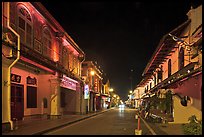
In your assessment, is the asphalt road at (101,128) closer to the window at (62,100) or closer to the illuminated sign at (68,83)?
the illuminated sign at (68,83)

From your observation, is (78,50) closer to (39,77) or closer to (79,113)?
(79,113)

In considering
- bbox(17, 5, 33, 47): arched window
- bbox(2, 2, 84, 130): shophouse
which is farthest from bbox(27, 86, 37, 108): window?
bbox(17, 5, 33, 47): arched window

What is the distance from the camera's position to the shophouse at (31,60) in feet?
51.0

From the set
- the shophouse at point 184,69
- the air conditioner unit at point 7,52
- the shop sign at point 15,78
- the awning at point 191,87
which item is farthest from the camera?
the shop sign at point 15,78

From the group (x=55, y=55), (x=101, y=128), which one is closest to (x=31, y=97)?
(x=55, y=55)

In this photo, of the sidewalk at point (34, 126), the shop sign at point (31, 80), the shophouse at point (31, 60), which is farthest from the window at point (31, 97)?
the sidewalk at point (34, 126)

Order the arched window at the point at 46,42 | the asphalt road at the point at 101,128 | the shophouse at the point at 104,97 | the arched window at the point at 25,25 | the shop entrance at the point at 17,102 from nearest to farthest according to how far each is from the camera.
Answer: the asphalt road at the point at 101,128 < the arched window at the point at 25,25 < the shop entrance at the point at 17,102 < the arched window at the point at 46,42 < the shophouse at the point at 104,97

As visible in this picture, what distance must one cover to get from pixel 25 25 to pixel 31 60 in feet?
10.5

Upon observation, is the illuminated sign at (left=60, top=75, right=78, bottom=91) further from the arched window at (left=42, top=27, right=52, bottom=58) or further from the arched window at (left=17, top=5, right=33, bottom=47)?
the arched window at (left=17, top=5, right=33, bottom=47)

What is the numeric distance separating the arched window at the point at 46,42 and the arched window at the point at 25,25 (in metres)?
2.97

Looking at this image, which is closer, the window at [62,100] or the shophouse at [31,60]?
the shophouse at [31,60]

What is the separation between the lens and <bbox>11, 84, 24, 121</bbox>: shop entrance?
2264 centimetres

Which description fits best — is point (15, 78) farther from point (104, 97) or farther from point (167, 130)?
point (104, 97)

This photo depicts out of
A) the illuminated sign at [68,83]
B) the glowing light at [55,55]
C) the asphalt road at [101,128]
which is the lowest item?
the asphalt road at [101,128]
